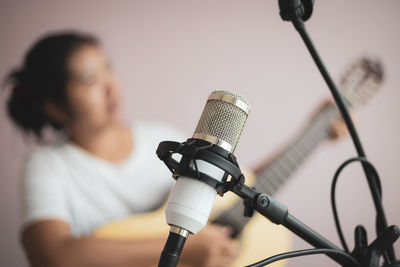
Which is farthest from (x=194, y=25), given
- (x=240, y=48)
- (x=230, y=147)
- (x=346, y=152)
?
(x=230, y=147)

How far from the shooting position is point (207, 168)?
31cm

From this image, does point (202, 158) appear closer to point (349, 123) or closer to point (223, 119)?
point (223, 119)

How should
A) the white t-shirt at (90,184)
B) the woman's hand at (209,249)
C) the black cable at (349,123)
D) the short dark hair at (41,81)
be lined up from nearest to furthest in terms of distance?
the black cable at (349,123), the woman's hand at (209,249), the white t-shirt at (90,184), the short dark hair at (41,81)

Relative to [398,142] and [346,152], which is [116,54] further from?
[398,142]

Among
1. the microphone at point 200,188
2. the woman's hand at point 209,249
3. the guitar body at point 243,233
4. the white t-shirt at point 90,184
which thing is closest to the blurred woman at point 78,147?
the white t-shirt at point 90,184

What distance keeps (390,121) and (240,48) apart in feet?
2.24

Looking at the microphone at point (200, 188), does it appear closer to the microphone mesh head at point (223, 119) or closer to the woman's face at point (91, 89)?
the microphone mesh head at point (223, 119)

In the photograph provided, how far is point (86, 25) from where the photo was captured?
135 centimetres

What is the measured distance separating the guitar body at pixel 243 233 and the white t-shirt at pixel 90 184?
167mm

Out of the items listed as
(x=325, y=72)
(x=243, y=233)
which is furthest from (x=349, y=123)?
(x=243, y=233)

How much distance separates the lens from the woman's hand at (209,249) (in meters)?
0.81

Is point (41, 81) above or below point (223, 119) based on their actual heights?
above

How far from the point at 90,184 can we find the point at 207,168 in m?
0.93

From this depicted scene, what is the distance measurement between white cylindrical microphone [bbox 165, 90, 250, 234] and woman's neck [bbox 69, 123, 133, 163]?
931 millimetres
